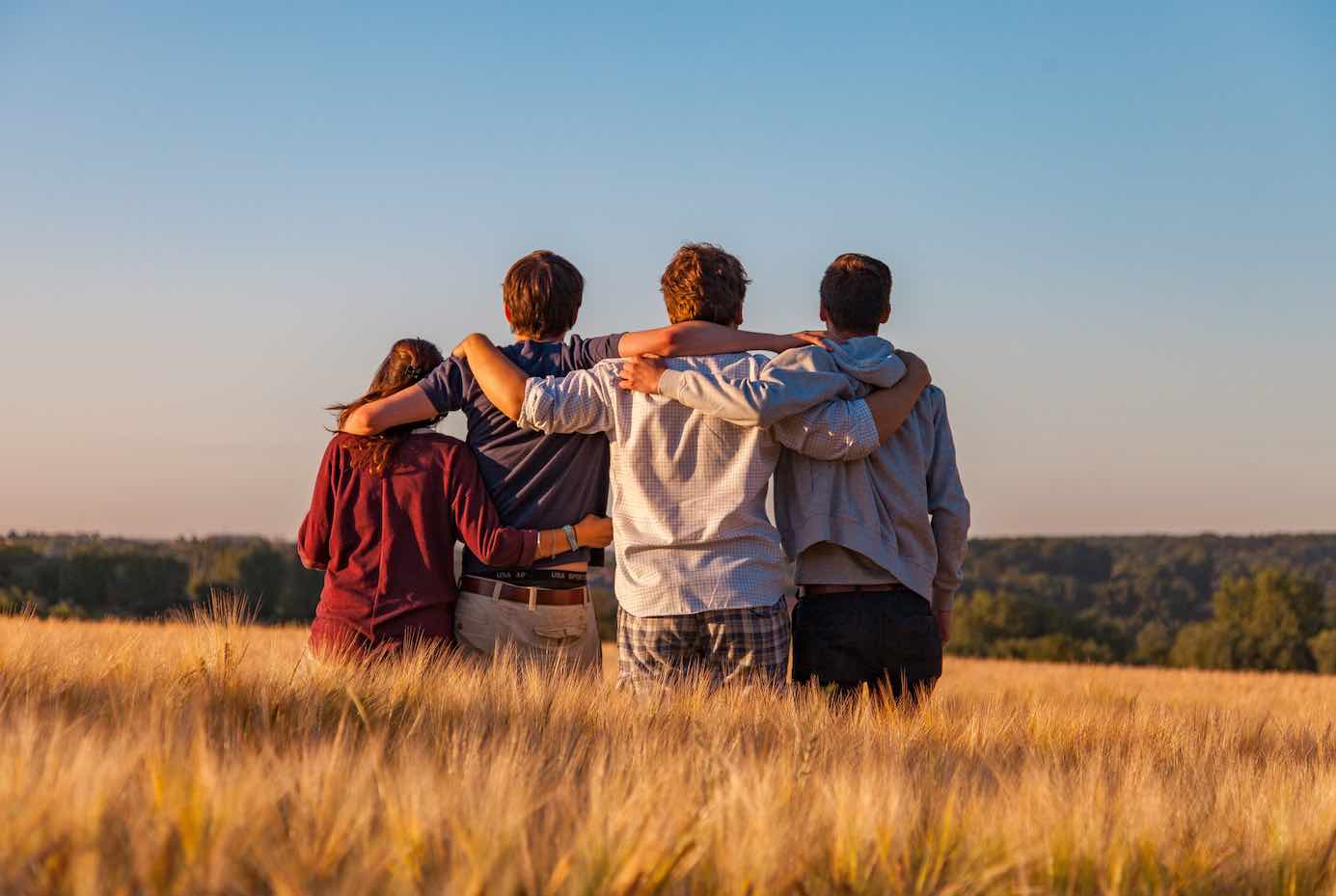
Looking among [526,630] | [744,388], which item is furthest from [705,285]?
[526,630]

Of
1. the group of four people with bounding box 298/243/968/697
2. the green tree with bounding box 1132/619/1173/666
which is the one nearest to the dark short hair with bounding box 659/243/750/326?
the group of four people with bounding box 298/243/968/697

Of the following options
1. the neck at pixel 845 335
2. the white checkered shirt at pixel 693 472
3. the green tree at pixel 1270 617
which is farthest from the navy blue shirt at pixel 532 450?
the green tree at pixel 1270 617

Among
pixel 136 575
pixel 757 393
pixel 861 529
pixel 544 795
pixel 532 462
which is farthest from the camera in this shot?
pixel 136 575

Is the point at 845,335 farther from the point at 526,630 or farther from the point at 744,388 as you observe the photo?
the point at 526,630

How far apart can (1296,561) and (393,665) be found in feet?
379

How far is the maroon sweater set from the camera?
220 inches

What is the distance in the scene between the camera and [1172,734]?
5.74 m

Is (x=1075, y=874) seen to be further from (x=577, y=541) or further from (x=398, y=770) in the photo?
(x=577, y=541)

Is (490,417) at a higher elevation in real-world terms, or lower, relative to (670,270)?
lower

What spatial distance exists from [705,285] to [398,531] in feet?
5.85

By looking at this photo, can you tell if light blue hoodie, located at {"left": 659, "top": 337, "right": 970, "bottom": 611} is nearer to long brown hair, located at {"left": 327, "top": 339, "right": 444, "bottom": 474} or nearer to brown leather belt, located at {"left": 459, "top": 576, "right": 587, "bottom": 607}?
brown leather belt, located at {"left": 459, "top": 576, "right": 587, "bottom": 607}

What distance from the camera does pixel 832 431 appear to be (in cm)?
536

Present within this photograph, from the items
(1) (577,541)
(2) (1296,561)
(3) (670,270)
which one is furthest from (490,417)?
(2) (1296,561)

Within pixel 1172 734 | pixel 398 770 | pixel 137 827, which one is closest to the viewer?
pixel 137 827
